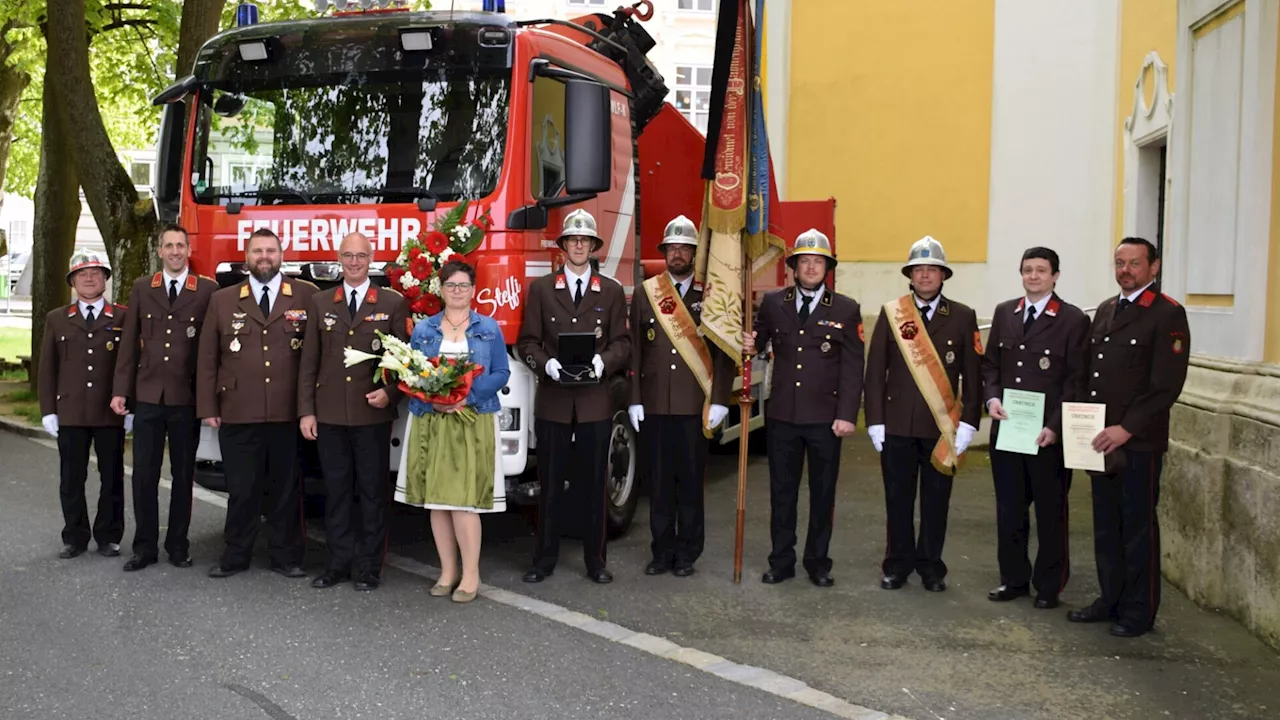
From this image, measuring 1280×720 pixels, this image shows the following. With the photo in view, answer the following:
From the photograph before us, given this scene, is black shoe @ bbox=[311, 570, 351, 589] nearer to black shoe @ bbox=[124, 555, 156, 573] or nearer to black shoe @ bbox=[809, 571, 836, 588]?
black shoe @ bbox=[124, 555, 156, 573]

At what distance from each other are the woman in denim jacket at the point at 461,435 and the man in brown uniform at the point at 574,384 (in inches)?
14.0

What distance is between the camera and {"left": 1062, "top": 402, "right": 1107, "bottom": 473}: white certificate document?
615 centimetres

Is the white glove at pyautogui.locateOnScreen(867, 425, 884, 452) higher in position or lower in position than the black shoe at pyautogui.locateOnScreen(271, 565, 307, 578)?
higher

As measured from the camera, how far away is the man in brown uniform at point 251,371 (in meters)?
6.88

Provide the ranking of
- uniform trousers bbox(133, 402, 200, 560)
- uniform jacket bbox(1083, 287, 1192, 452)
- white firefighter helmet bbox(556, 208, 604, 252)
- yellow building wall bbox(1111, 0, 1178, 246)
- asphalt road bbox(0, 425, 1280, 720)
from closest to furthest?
1. asphalt road bbox(0, 425, 1280, 720)
2. uniform jacket bbox(1083, 287, 1192, 452)
3. white firefighter helmet bbox(556, 208, 604, 252)
4. uniform trousers bbox(133, 402, 200, 560)
5. yellow building wall bbox(1111, 0, 1178, 246)

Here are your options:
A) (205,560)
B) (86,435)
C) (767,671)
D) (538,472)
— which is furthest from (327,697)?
(86,435)

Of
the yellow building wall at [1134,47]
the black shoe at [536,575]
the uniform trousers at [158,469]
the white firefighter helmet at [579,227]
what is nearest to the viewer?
the white firefighter helmet at [579,227]

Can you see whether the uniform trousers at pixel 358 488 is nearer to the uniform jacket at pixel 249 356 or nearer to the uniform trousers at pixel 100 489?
the uniform jacket at pixel 249 356

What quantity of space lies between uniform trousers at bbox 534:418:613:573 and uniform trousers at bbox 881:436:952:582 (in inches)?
60.0

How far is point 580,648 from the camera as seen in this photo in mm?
5754

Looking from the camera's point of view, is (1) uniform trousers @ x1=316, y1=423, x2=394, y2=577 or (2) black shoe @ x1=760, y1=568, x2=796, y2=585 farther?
(2) black shoe @ x1=760, y1=568, x2=796, y2=585

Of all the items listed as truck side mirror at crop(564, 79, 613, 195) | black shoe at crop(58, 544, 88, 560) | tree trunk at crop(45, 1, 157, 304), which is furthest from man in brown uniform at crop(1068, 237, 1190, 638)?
tree trunk at crop(45, 1, 157, 304)

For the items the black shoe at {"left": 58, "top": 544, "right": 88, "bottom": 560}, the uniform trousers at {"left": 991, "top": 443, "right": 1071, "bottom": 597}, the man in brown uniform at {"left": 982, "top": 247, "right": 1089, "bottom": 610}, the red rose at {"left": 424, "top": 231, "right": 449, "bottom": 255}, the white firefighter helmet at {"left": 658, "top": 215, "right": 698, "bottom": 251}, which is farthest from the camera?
the black shoe at {"left": 58, "top": 544, "right": 88, "bottom": 560}

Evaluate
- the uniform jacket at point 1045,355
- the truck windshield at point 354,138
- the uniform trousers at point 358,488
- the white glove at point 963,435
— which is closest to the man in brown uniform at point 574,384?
the truck windshield at point 354,138
